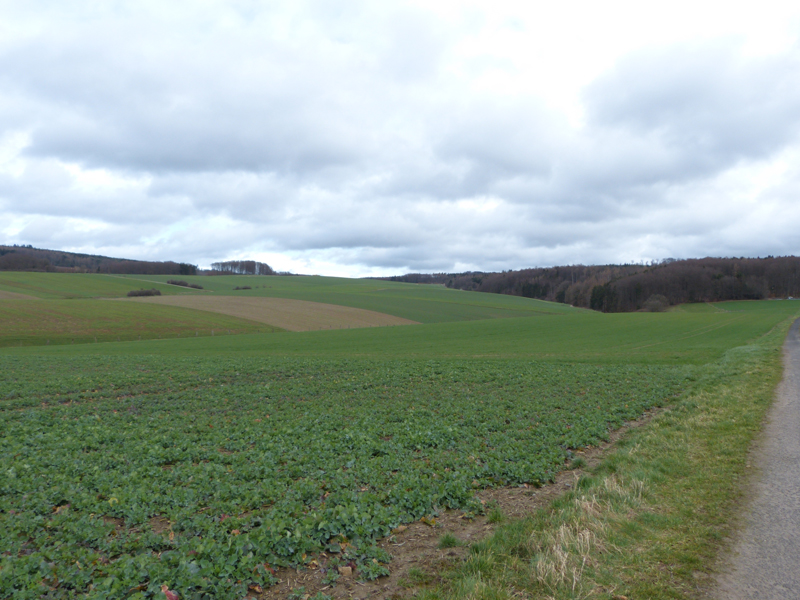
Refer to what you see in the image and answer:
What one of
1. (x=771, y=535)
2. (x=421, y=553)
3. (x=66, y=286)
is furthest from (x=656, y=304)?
(x=66, y=286)

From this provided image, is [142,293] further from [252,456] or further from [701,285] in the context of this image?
[701,285]

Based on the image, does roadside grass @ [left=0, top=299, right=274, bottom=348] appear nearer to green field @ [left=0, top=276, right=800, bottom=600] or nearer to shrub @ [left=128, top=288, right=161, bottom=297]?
shrub @ [left=128, top=288, right=161, bottom=297]

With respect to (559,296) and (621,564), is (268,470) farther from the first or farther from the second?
(559,296)

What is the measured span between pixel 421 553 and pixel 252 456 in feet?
17.6

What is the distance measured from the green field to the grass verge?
1281mm

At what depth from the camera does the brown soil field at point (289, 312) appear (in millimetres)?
71169

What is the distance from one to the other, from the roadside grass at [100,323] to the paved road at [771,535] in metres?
58.8

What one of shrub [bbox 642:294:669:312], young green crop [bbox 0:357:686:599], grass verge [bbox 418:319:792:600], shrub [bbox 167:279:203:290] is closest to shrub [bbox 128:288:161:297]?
shrub [bbox 167:279:203:290]

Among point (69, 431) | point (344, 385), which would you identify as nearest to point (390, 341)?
point (344, 385)

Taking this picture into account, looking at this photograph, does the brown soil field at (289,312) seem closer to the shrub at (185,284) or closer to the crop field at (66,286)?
the crop field at (66,286)

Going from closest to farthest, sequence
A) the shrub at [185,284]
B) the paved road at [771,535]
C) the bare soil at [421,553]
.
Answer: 1. the paved road at [771,535]
2. the bare soil at [421,553]
3. the shrub at [185,284]

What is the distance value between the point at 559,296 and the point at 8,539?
189 meters

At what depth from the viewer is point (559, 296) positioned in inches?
7190

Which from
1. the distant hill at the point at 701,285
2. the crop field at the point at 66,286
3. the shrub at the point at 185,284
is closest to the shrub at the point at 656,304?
the distant hill at the point at 701,285
